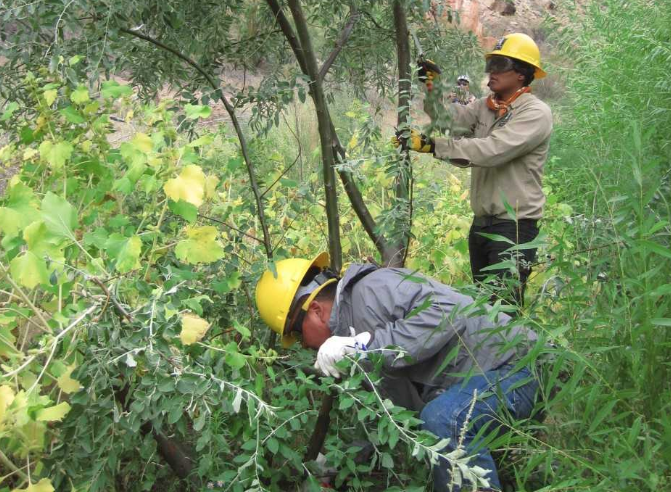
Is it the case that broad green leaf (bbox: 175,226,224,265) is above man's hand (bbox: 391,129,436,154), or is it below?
below

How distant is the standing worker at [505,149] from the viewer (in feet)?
10.2

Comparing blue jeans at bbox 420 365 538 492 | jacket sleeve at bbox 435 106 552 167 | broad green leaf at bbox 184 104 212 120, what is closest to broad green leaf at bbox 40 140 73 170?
broad green leaf at bbox 184 104 212 120

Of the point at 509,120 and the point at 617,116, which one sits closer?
the point at 509,120

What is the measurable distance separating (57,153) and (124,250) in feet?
1.68

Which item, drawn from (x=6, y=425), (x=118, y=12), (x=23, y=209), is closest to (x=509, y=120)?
(x=118, y=12)

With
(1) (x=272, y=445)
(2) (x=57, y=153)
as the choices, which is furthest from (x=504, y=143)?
(2) (x=57, y=153)

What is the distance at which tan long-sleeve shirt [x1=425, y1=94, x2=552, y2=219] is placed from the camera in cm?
308

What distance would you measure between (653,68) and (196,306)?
2.95 m

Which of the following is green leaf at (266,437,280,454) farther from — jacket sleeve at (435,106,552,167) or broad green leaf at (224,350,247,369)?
jacket sleeve at (435,106,552,167)

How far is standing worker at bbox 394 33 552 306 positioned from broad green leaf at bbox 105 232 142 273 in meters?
1.64

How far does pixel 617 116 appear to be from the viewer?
3512 millimetres

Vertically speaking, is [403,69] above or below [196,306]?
above

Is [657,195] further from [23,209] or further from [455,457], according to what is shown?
[23,209]

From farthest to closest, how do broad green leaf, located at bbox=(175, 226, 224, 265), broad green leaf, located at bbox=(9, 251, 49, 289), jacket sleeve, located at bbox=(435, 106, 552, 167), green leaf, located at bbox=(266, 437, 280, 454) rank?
1. jacket sleeve, located at bbox=(435, 106, 552, 167)
2. green leaf, located at bbox=(266, 437, 280, 454)
3. broad green leaf, located at bbox=(175, 226, 224, 265)
4. broad green leaf, located at bbox=(9, 251, 49, 289)
